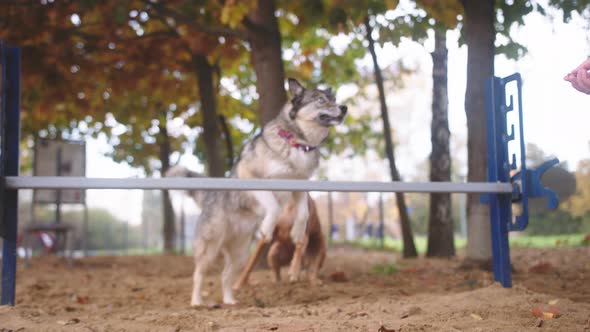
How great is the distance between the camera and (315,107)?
496 cm

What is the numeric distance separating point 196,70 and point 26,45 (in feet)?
8.78

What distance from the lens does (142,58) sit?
9938 mm

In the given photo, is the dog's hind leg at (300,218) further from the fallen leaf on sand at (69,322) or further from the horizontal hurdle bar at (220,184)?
the fallen leaf on sand at (69,322)

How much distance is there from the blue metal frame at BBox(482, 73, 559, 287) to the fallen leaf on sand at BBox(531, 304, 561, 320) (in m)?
0.71

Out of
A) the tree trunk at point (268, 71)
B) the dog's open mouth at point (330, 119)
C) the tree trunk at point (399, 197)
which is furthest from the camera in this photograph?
the tree trunk at point (399, 197)

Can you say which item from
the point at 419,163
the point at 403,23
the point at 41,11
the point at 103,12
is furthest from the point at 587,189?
the point at 419,163

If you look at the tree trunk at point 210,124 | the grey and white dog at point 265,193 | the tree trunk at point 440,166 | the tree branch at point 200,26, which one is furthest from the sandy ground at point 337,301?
the tree branch at point 200,26

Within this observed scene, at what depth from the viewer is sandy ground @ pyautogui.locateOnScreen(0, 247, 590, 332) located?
3092 millimetres

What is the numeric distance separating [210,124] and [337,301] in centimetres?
570

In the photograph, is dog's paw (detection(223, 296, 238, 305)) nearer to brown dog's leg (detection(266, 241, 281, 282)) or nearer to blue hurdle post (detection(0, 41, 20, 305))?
brown dog's leg (detection(266, 241, 281, 282))

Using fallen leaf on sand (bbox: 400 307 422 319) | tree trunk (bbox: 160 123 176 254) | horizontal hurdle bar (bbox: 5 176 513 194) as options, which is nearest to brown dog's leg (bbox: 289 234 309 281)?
horizontal hurdle bar (bbox: 5 176 513 194)

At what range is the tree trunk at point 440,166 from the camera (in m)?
8.34

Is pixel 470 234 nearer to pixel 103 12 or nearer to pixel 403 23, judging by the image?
pixel 403 23

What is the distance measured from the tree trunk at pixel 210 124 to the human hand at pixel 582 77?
7156mm
